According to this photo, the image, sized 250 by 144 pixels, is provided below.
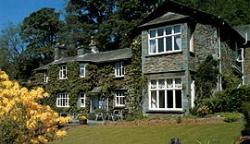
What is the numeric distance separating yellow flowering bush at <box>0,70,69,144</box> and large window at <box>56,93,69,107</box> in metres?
32.2

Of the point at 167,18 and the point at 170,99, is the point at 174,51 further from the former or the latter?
the point at 170,99

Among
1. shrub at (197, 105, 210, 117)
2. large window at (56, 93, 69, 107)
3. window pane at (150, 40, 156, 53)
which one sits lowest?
shrub at (197, 105, 210, 117)

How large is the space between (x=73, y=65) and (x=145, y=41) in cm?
1466

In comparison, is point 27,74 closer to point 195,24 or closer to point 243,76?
point 243,76

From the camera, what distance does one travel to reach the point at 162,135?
19719 mm

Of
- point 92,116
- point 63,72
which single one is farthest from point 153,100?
point 63,72

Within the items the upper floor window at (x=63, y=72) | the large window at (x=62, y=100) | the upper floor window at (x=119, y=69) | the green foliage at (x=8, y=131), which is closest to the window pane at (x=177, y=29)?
the upper floor window at (x=119, y=69)

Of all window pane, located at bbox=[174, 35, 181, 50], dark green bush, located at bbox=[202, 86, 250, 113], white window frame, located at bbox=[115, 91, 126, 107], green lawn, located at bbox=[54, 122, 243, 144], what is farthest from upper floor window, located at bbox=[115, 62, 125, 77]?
green lawn, located at bbox=[54, 122, 243, 144]

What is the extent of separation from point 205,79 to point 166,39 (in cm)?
373

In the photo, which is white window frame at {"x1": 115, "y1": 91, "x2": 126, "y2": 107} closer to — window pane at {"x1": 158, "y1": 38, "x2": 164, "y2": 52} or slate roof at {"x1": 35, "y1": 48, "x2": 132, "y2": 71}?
slate roof at {"x1": 35, "y1": 48, "x2": 132, "y2": 71}

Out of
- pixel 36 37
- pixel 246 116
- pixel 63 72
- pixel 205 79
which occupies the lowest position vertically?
pixel 246 116

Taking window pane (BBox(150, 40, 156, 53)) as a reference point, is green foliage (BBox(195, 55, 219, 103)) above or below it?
below

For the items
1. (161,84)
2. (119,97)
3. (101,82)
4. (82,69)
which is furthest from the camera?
(82,69)

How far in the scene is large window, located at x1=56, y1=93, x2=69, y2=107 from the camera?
4530 cm
